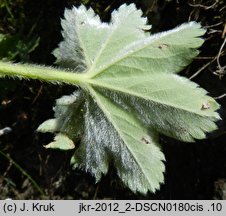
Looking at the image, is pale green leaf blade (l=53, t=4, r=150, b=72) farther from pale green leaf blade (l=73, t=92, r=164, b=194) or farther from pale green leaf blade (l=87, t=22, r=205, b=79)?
pale green leaf blade (l=73, t=92, r=164, b=194)

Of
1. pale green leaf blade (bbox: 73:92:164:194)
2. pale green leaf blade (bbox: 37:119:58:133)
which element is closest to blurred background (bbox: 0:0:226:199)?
pale green leaf blade (bbox: 37:119:58:133)

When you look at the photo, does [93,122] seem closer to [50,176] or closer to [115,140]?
[115,140]

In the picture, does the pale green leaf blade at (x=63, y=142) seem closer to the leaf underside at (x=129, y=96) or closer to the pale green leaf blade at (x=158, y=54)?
the leaf underside at (x=129, y=96)

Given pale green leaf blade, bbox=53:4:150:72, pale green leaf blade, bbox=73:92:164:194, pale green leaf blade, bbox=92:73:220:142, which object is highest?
pale green leaf blade, bbox=53:4:150:72

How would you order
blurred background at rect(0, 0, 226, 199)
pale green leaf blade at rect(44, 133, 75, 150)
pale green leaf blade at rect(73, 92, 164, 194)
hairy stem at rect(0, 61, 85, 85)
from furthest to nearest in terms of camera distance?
1. blurred background at rect(0, 0, 226, 199)
2. pale green leaf blade at rect(44, 133, 75, 150)
3. pale green leaf blade at rect(73, 92, 164, 194)
4. hairy stem at rect(0, 61, 85, 85)

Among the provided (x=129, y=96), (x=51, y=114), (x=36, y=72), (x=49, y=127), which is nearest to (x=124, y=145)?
(x=129, y=96)

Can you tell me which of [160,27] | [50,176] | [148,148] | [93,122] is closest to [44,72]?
[93,122]

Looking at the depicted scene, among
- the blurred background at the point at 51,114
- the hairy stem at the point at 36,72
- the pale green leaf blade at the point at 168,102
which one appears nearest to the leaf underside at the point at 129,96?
the pale green leaf blade at the point at 168,102
